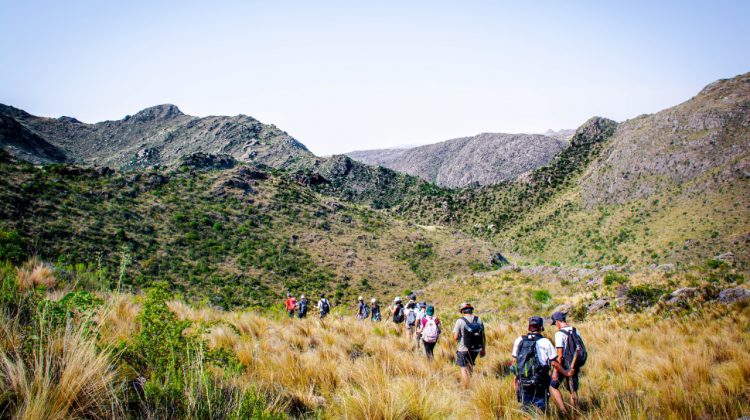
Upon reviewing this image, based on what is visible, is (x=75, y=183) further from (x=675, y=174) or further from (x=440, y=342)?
(x=675, y=174)

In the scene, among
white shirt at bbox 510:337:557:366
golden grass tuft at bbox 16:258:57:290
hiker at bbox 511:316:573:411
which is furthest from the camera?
golden grass tuft at bbox 16:258:57:290

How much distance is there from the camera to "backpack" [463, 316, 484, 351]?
22.7ft

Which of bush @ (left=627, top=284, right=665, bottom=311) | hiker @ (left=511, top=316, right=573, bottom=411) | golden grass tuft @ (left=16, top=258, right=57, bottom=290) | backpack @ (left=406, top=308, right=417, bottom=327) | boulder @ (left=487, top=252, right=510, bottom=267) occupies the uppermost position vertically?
golden grass tuft @ (left=16, top=258, right=57, bottom=290)

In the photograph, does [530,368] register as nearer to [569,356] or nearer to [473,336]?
[569,356]

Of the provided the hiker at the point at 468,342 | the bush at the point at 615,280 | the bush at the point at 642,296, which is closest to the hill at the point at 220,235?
the hiker at the point at 468,342

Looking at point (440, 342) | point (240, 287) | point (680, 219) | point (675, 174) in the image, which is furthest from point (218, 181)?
point (675, 174)

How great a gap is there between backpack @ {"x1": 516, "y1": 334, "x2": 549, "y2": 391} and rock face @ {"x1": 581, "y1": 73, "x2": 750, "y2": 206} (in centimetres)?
6679

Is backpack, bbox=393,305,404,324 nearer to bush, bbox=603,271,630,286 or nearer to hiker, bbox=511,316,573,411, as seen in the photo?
hiker, bbox=511,316,573,411

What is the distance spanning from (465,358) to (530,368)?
1.98m

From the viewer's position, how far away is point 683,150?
62.0 meters

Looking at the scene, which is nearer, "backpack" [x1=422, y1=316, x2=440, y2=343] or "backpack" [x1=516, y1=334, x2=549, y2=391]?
"backpack" [x1=516, y1=334, x2=549, y2=391]

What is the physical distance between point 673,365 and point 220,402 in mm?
7308

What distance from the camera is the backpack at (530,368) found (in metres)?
5.02

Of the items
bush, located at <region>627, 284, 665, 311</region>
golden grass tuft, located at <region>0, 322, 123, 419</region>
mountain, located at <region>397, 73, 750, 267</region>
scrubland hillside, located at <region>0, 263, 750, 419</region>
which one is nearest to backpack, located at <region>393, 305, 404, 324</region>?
scrubland hillside, located at <region>0, 263, 750, 419</region>
